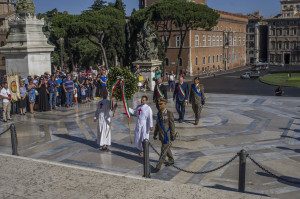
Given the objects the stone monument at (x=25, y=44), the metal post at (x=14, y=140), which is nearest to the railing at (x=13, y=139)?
the metal post at (x=14, y=140)

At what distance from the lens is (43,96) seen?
51.0 ft

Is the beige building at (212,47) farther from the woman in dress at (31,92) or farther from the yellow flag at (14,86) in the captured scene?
the yellow flag at (14,86)

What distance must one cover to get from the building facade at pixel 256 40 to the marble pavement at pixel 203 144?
291 feet

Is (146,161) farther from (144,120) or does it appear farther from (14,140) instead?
(14,140)

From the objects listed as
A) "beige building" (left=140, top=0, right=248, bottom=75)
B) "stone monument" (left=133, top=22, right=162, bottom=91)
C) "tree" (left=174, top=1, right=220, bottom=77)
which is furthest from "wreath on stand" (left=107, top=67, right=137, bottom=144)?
"beige building" (left=140, top=0, right=248, bottom=75)

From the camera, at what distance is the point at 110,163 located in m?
8.79

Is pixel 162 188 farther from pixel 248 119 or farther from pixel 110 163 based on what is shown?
pixel 248 119

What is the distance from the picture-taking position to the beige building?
194 ft

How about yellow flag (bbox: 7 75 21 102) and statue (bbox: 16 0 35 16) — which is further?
statue (bbox: 16 0 35 16)

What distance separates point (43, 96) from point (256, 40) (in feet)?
302

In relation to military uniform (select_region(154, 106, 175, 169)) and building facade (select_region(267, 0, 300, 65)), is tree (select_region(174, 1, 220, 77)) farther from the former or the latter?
building facade (select_region(267, 0, 300, 65))

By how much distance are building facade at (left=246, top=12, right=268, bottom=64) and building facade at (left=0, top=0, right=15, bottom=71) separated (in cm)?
6165

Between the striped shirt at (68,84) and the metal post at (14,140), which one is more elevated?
the striped shirt at (68,84)

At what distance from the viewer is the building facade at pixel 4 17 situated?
7782 centimetres
